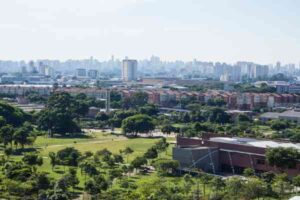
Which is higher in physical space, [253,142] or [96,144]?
[253,142]

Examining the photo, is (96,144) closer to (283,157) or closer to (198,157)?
(198,157)

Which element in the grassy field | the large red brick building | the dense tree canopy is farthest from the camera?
the grassy field

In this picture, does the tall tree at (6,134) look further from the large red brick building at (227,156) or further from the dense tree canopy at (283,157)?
the dense tree canopy at (283,157)

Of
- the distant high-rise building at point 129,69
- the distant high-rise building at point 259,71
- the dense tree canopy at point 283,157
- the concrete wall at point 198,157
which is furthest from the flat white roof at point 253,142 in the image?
the distant high-rise building at point 259,71

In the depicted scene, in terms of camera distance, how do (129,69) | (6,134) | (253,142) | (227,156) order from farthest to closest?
1. (129,69)
2. (6,134)
3. (253,142)
4. (227,156)

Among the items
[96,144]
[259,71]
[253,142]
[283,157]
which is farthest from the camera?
[259,71]

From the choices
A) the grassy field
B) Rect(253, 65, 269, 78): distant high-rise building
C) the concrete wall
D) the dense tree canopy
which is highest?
Rect(253, 65, 269, 78): distant high-rise building

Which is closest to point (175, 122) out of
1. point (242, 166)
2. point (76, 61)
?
point (242, 166)

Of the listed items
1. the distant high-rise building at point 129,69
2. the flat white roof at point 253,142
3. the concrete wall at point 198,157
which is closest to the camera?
the concrete wall at point 198,157

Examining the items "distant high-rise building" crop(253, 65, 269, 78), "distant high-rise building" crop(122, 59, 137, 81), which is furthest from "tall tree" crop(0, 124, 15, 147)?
"distant high-rise building" crop(253, 65, 269, 78)

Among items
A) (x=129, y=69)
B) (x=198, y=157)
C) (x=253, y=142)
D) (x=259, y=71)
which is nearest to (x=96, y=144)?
(x=198, y=157)

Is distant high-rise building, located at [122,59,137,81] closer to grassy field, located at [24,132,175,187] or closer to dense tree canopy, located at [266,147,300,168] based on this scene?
grassy field, located at [24,132,175,187]

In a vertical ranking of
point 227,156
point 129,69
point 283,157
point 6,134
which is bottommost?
point 227,156
